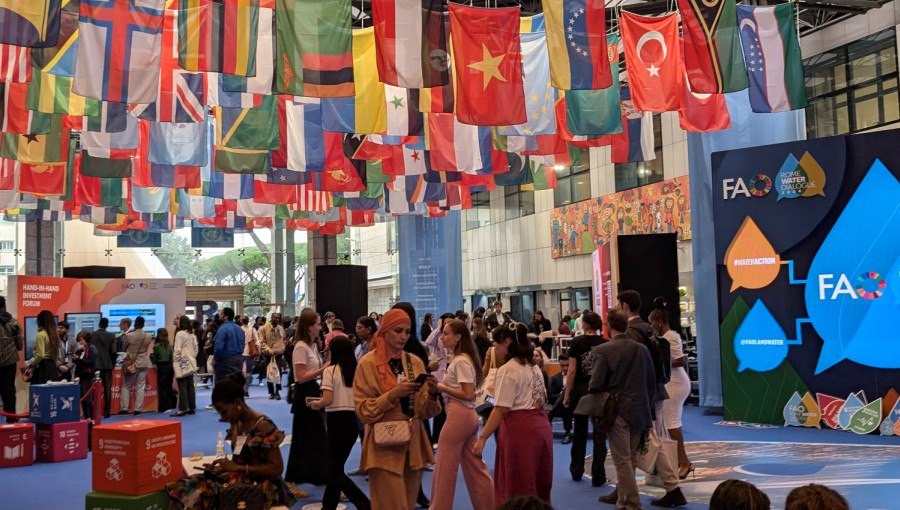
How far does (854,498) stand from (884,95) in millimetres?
13983

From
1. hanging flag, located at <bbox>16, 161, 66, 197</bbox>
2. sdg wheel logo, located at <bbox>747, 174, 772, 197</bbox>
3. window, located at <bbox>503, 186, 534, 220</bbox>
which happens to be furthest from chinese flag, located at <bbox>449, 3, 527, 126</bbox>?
window, located at <bbox>503, 186, 534, 220</bbox>

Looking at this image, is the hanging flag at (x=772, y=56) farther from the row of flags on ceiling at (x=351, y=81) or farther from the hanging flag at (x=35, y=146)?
the hanging flag at (x=35, y=146)

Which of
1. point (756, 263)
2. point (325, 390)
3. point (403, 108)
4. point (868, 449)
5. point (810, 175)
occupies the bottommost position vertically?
point (868, 449)

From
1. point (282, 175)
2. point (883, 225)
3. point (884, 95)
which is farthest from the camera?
point (884, 95)

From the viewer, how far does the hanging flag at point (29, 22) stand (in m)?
8.03

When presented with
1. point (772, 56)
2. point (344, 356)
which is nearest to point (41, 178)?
point (344, 356)

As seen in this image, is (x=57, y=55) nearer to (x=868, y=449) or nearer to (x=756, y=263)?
(x=756, y=263)

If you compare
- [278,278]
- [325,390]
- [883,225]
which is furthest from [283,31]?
[278,278]

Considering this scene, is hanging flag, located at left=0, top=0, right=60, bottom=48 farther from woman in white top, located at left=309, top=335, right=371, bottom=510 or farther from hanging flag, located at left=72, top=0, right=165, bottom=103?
woman in white top, located at left=309, top=335, right=371, bottom=510

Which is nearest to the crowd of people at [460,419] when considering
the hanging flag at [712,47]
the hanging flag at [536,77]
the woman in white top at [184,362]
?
the hanging flag at [712,47]

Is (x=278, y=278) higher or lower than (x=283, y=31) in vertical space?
lower

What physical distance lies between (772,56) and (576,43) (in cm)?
278

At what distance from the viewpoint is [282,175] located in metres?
15.0

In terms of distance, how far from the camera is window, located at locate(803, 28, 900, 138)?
60.1ft
